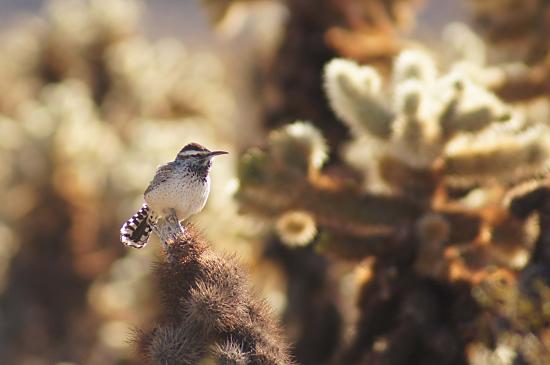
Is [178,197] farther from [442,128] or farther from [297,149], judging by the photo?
[442,128]

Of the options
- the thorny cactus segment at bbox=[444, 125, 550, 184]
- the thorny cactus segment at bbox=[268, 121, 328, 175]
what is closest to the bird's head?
the thorny cactus segment at bbox=[268, 121, 328, 175]

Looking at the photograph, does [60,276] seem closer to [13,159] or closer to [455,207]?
[13,159]

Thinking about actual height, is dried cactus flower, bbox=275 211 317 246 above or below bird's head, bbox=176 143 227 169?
above

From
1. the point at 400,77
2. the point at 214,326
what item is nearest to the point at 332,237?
the point at 400,77

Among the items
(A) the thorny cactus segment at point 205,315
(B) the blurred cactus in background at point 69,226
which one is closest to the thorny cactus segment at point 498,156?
(A) the thorny cactus segment at point 205,315

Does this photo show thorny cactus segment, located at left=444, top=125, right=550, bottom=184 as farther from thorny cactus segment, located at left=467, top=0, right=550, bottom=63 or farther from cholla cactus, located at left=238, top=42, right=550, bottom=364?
thorny cactus segment, located at left=467, top=0, right=550, bottom=63

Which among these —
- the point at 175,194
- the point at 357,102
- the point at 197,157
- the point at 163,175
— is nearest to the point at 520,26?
the point at 357,102


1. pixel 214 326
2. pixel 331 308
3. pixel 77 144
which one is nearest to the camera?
pixel 214 326
